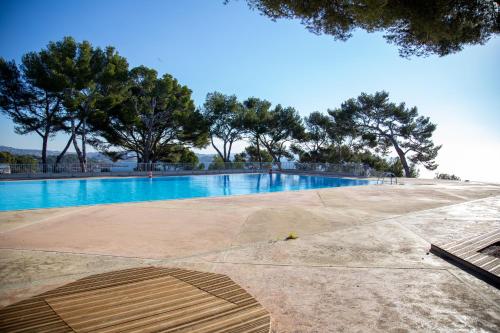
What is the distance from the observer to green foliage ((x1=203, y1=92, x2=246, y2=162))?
27.2m

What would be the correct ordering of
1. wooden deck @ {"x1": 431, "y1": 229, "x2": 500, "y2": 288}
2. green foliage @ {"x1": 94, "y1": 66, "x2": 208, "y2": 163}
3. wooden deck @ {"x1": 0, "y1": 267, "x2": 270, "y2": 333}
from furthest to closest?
green foliage @ {"x1": 94, "y1": 66, "x2": 208, "y2": 163}
wooden deck @ {"x1": 431, "y1": 229, "x2": 500, "y2": 288}
wooden deck @ {"x1": 0, "y1": 267, "x2": 270, "y2": 333}

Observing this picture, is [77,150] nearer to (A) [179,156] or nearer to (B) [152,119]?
(B) [152,119]

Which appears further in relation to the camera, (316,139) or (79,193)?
(316,139)

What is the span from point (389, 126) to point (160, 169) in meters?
19.5

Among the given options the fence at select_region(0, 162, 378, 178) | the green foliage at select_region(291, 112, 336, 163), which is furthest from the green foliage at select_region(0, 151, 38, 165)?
the green foliage at select_region(291, 112, 336, 163)

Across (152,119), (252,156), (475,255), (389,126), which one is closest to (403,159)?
(389,126)

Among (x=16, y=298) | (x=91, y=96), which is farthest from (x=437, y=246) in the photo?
(x=91, y=96)

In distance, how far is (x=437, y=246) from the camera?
3.91 metres

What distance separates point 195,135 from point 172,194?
40.1 ft

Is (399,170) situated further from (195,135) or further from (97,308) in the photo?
(97,308)

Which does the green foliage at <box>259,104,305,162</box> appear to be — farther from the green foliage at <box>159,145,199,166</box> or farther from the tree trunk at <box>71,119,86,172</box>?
the tree trunk at <box>71,119,86,172</box>

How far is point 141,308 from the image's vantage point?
2.33 metres

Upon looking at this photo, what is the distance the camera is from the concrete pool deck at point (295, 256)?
7.89ft

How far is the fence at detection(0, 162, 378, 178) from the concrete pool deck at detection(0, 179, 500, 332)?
14568 mm
